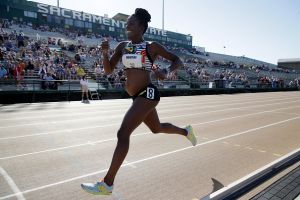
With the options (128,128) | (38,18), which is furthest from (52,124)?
(38,18)

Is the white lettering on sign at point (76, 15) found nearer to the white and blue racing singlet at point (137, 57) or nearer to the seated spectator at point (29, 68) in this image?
the seated spectator at point (29, 68)

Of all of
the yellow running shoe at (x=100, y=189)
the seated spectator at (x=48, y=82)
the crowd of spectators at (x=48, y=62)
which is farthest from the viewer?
the seated spectator at (x=48, y=82)

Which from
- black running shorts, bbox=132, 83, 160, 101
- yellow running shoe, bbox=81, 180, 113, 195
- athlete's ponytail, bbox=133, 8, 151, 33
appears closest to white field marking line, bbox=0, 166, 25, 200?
yellow running shoe, bbox=81, 180, 113, 195

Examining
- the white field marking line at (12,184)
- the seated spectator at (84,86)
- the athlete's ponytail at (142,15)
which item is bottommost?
the white field marking line at (12,184)

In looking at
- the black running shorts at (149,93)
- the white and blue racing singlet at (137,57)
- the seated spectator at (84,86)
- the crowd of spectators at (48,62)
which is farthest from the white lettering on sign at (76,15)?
the black running shorts at (149,93)

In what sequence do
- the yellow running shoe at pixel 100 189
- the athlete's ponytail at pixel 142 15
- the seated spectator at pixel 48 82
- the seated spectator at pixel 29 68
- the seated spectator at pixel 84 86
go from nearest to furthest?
the yellow running shoe at pixel 100 189 < the athlete's ponytail at pixel 142 15 < the seated spectator at pixel 48 82 < the seated spectator at pixel 29 68 < the seated spectator at pixel 84 86

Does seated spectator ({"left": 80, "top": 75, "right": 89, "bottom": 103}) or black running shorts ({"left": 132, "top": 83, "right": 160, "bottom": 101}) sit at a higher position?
black running shorts ({"left": 132, "top": 83, "right": 160, "bottom": 101})

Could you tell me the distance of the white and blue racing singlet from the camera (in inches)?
166

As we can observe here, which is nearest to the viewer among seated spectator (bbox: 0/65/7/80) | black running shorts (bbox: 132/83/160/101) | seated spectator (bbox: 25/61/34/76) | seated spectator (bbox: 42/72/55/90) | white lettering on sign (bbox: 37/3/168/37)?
black running shorts (bbox: 132/83/160/101)

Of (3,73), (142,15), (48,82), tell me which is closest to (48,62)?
(48,82)

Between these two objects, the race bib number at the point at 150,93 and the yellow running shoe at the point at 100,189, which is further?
the race bib number at the point at 150,93

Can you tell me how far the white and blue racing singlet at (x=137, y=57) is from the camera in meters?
4.22

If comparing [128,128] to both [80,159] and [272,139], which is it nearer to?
[80,159]

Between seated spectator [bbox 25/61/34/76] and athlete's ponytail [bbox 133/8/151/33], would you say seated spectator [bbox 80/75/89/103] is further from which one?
athlete's ponytail [bbox 133/8/151/33]
